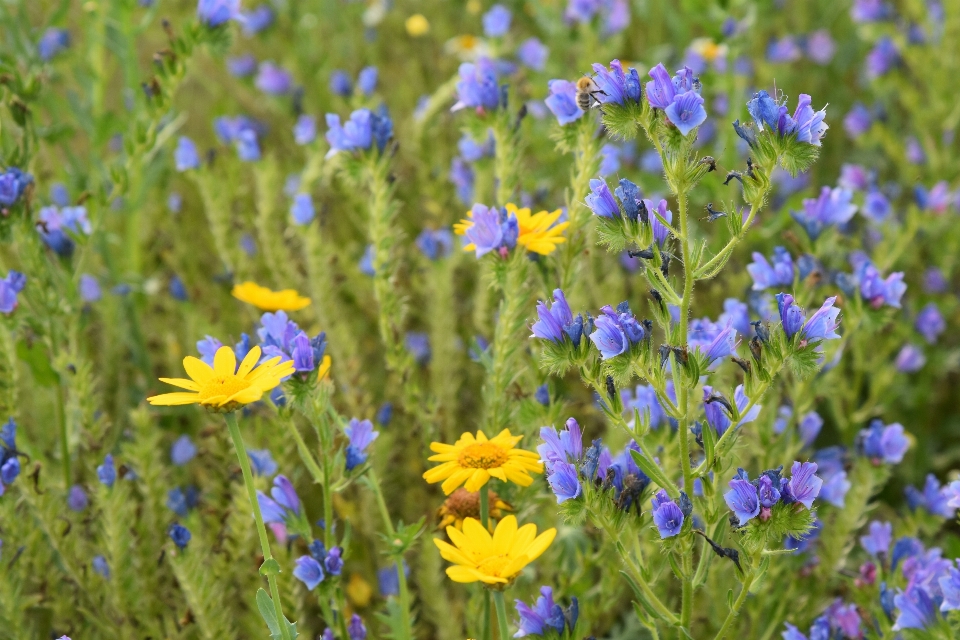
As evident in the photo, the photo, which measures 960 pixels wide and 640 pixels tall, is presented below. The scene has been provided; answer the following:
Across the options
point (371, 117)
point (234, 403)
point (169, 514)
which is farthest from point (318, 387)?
point (169, 514)

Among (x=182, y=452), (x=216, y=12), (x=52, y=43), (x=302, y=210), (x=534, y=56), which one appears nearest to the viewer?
(x=216, y=12)

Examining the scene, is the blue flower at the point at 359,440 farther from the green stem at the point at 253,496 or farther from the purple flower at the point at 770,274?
the purple flower at the point at 770,274

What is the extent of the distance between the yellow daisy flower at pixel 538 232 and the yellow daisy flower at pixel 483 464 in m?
0.40

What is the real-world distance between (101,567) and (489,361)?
1.15m

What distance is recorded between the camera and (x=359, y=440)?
189 centimetres

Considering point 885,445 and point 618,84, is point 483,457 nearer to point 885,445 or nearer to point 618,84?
point 618,84

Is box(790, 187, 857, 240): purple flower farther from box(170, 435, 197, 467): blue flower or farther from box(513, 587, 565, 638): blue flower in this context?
box(170, 435, 197, 467): blue flower

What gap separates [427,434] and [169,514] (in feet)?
2.46

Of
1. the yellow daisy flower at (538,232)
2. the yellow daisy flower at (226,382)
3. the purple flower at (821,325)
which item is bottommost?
the yellow daisy flower at (226,382)

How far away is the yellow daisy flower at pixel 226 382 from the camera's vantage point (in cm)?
149

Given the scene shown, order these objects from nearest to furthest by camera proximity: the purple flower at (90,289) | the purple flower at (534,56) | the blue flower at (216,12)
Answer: the blue flower at (216,12), the purple flower at (90,289), the purple flower at (534,56)

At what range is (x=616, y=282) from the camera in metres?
3.05

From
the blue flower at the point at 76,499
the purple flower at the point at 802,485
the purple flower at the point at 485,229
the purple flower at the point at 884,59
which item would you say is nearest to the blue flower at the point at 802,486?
the purple flower at the point at 802,485

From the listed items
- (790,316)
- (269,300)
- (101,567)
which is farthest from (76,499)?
(790,316)
